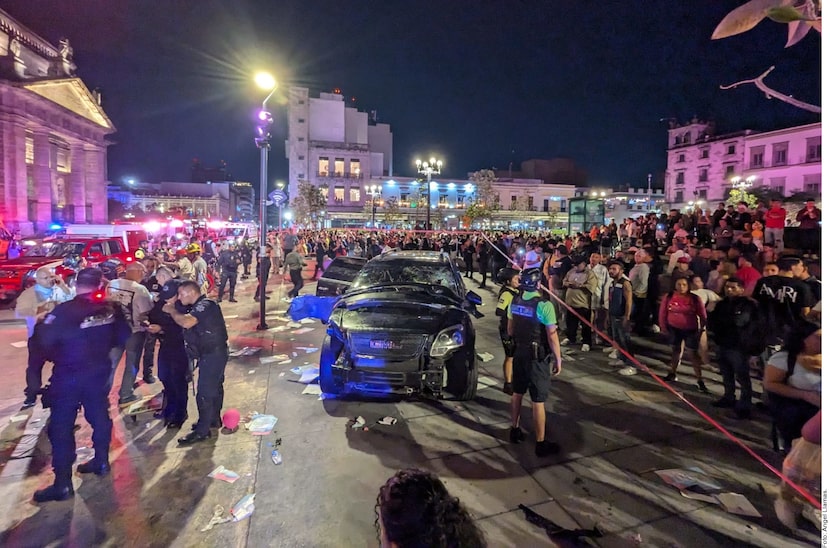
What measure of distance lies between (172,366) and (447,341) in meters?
3.07

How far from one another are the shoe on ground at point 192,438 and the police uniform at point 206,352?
0.01 m

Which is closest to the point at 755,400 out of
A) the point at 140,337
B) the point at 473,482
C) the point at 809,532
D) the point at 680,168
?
the point at 809,532

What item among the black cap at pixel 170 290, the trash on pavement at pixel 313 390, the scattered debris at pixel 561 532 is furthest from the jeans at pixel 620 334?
the black cap at pixel 170 290

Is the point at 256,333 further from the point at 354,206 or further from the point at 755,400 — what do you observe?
the point at 354,206

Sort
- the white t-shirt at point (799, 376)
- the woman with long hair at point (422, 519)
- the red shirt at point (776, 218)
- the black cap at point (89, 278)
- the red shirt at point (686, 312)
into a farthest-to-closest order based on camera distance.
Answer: the red shirt at point (776, 218) < the red shirt at point (686, 312) < the black cap at point (89, 278) < the white t-shirt at point (799, 376) < the woman with long hair at point (422, 519)

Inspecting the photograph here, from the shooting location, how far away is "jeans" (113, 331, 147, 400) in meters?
5.64

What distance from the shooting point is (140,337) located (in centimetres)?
576

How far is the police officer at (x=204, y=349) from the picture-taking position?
4609mm

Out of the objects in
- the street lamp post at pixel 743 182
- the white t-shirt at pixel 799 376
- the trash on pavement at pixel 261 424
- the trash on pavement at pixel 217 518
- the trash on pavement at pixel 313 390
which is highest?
the street lamp post at pixel 743 182

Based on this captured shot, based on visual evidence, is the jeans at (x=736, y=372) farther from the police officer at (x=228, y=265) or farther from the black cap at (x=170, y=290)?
the police officer at (x=228, y=265)

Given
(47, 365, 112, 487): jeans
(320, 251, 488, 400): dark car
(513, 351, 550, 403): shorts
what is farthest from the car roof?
(47, 365, 112, 487): jeans

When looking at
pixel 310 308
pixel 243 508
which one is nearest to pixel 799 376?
pixel 243 508

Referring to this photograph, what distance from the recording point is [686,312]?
613 centimetres

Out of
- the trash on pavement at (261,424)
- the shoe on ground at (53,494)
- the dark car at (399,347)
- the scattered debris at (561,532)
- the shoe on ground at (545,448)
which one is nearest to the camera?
the scattered debris at (561,532)
